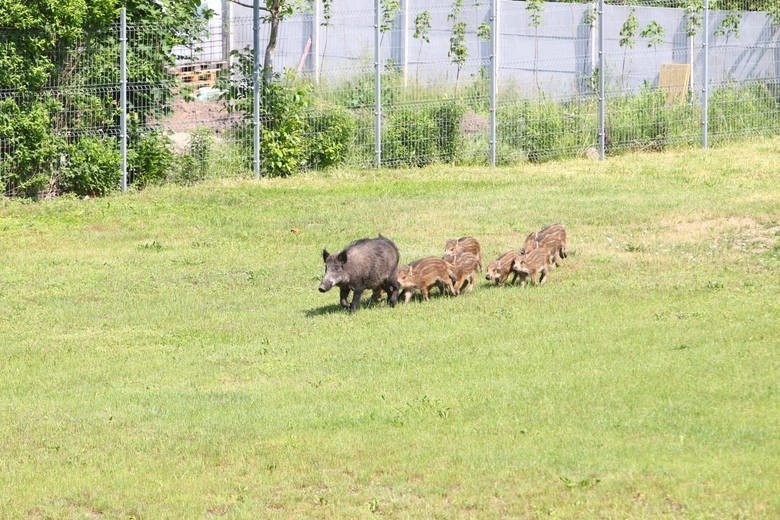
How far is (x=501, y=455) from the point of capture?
Result: 1113 centimetres

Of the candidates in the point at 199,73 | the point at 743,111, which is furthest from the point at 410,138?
→ the point at 743,111

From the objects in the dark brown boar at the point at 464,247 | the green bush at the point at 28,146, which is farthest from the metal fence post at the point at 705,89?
the green bush at the point at 28,146

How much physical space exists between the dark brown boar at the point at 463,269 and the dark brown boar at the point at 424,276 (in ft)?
0.31

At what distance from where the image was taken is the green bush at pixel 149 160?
88.2ft

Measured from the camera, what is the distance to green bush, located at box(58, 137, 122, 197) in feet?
86.1

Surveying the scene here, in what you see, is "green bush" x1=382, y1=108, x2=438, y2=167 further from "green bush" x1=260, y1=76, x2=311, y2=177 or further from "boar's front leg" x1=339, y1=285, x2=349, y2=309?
"boar's front leg" x1=339, y1=285, x2=349, y2=309

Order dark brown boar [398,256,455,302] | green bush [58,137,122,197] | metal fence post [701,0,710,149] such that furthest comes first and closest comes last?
metal fence post [701,0,710,149] → green bush [58,137,122,197] → dark brown boar [398,256,455,302]

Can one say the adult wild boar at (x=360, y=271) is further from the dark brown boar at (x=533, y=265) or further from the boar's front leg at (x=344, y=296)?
the dark brown boar at (x=533, y=265)

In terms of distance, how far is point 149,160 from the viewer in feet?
88.6

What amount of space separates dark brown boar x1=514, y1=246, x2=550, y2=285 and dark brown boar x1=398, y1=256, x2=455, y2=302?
0.92 metres

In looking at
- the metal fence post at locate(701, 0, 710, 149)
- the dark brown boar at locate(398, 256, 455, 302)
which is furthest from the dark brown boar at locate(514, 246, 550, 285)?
the metal fence post at locate(701, 0, 710, 149)

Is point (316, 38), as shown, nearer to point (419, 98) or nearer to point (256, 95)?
point (419, 98)

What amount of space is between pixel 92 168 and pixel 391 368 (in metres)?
13.6

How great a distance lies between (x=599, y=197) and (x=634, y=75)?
956 cm
